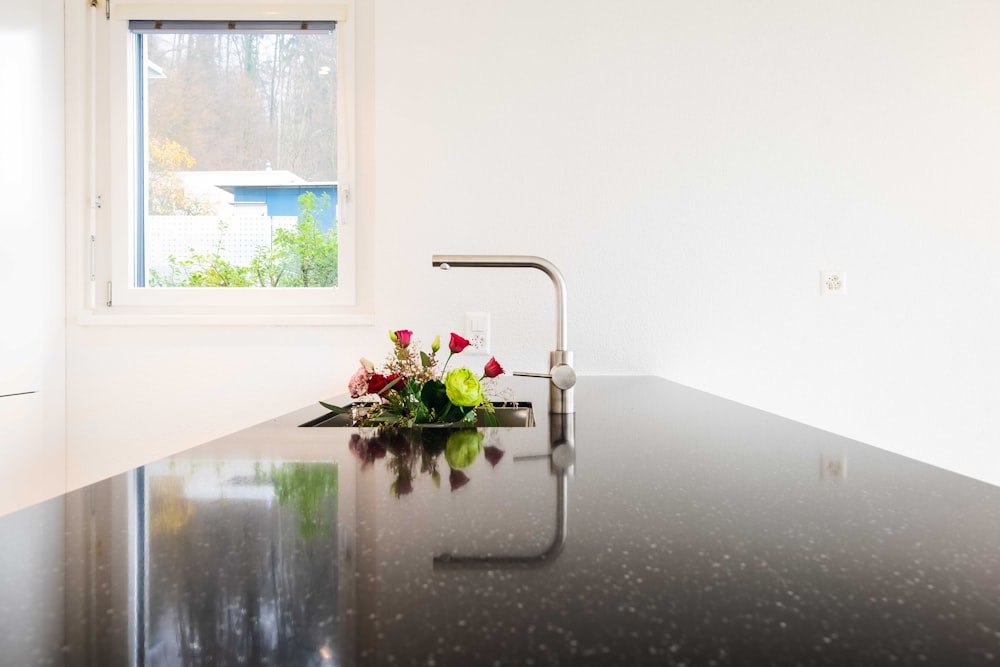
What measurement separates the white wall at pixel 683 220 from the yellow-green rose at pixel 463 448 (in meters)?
1.00

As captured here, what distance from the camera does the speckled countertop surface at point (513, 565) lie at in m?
0.28

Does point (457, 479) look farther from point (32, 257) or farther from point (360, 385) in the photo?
point (32, 257)

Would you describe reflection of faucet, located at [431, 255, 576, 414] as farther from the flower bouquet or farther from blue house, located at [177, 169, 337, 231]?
blue house, located at [177, 169, 337, 231]

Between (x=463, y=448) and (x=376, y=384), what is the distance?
30 cm

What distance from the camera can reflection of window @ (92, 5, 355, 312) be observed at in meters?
2.05

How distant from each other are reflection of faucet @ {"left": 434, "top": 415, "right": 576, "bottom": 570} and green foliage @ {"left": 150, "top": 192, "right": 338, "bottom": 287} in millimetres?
1452

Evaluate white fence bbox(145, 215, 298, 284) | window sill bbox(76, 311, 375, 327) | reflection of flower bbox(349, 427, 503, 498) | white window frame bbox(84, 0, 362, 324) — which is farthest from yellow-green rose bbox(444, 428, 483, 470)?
white fence bbox(145, 215, 298, 284)

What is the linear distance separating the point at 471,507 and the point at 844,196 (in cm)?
193

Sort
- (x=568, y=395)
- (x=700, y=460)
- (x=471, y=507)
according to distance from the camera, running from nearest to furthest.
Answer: (x=471, y=507), (x=700, y=460), (x=568, y=395)

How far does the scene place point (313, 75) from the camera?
6.83ft

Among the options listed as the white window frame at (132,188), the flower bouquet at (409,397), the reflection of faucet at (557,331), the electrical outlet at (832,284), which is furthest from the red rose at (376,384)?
the electrical outlet at (832,284)

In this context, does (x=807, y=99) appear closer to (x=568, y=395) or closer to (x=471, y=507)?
(x=568, y=395)

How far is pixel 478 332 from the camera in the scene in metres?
1.96

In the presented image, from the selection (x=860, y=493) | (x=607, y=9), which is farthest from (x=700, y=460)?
(x=607, y=9)
